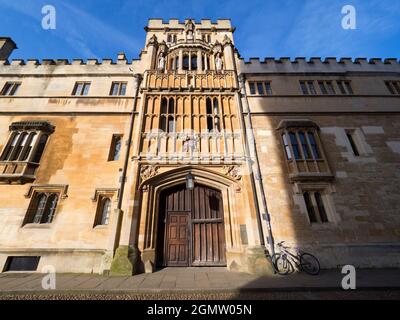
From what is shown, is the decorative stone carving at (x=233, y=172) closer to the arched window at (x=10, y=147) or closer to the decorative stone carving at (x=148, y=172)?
the decorative stone carving at (x=148, y=172)

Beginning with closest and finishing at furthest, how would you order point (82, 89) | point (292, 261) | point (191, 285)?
point (191, 285) → point (292, 261) → point (82, 89)

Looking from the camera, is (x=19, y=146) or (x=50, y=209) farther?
(x=19, y=146)

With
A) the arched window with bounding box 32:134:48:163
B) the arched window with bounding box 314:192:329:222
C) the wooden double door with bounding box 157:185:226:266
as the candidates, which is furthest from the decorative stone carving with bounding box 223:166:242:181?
the arched window with bounding box 32:134:48:163

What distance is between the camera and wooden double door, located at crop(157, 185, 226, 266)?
8337mm

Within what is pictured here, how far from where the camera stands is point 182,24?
16.5 metres

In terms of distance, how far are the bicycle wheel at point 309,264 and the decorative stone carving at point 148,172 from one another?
7.62 m

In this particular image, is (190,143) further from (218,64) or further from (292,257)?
(292,257)

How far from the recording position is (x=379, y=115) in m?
11.6

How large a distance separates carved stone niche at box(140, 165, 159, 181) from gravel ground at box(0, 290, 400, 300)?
4.94 metres

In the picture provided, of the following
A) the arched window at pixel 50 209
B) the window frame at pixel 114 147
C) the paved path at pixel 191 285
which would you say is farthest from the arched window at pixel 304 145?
the arched window at pixel 50 209

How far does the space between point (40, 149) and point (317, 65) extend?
1941 cm

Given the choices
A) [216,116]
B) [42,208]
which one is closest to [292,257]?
[216,116]

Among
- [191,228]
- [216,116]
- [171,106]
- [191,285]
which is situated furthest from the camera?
[171,106]

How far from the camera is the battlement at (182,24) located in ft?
53.0
